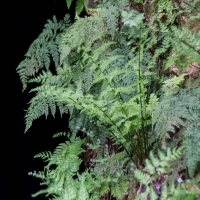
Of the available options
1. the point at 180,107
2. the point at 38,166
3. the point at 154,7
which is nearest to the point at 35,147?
the point at 38,166

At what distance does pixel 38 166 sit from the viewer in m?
4.99

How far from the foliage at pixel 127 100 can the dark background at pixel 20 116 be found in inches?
35.8

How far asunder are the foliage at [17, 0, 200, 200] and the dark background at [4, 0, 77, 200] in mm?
909

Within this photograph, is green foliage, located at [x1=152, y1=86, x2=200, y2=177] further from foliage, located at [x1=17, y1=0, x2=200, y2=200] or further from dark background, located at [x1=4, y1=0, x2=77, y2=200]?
dark background, located at [x1=4, y1=0, x2=77, y2=200]

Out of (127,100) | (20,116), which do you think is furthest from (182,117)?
(20,116)

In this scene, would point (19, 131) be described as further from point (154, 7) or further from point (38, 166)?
point (154, 7)

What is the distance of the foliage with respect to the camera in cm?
220

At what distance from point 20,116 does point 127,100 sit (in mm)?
2557

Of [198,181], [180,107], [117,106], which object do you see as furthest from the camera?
[117,106]

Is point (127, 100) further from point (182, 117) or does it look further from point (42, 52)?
point (42, 52)

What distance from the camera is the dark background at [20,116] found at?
4613mm

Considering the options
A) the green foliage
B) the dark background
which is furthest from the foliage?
the dark background

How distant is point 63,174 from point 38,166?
251 cm

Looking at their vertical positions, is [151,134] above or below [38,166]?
below
